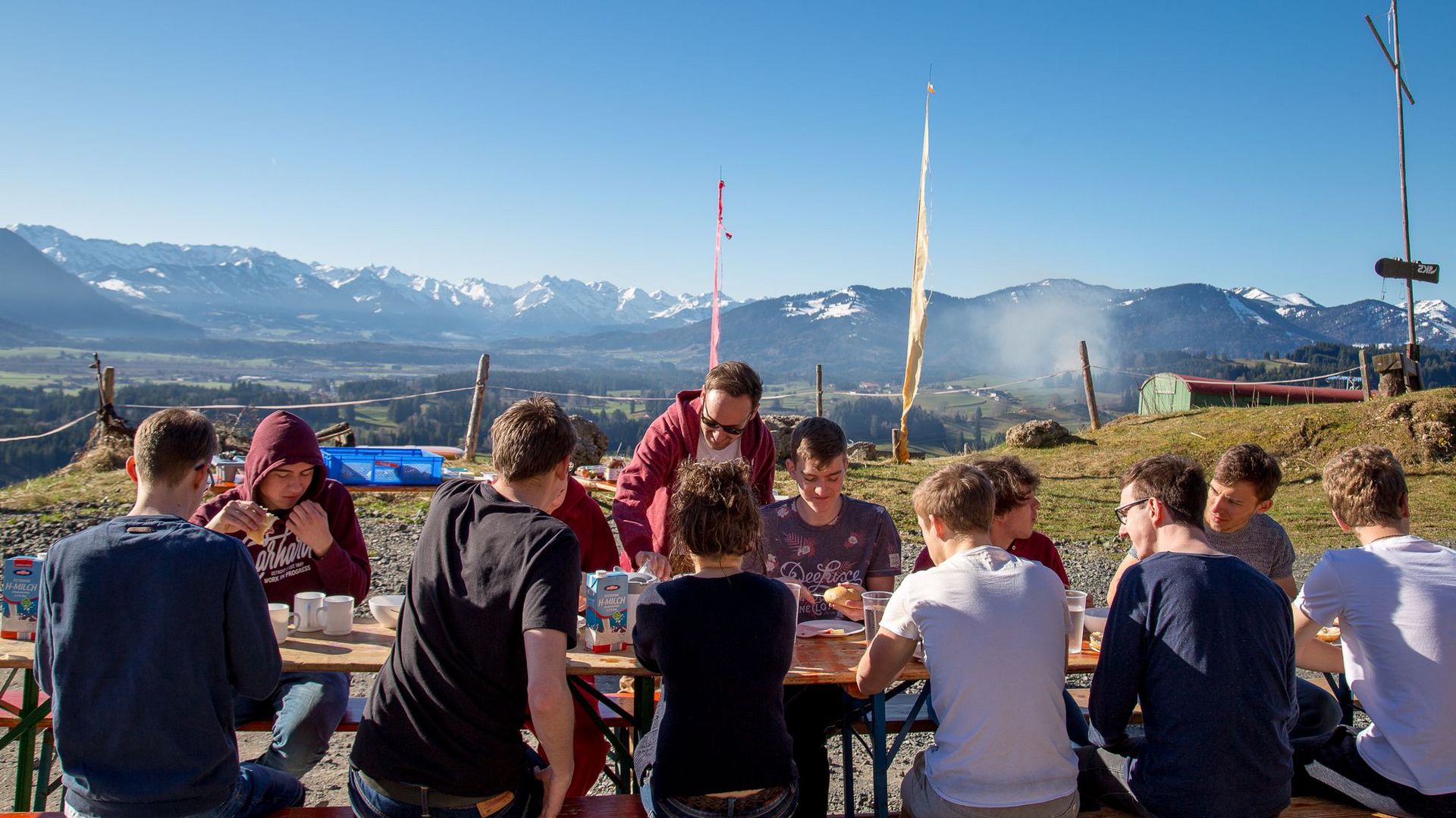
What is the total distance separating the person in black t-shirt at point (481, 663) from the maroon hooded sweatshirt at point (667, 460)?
1.89 metres

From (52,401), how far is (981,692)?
106 m

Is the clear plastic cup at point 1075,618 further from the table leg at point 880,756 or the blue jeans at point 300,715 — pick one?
the blue jeans at point 300,715

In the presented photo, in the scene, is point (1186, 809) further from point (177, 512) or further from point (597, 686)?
point (177, 512)

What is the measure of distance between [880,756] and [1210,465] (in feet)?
38.0

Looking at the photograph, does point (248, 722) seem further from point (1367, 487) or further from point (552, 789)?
point (1367, 487)

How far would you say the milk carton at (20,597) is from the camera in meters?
2.73

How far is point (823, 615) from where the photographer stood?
3.57 m

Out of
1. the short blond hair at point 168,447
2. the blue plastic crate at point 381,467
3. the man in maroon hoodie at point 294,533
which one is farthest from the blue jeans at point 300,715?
the blue plastic crate at point 381,467

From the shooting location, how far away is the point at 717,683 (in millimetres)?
2295

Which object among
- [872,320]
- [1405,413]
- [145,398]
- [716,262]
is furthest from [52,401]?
[872,320]

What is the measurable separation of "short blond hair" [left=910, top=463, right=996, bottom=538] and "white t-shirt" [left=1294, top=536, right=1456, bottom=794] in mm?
1033

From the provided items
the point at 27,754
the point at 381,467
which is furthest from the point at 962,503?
the point at 381,467

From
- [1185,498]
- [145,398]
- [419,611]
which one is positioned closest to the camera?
[419,611]

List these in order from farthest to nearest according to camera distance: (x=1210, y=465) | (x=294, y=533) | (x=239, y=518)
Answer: (x=1210, y=465), (x=294, y=533), (x=239, y=518)
